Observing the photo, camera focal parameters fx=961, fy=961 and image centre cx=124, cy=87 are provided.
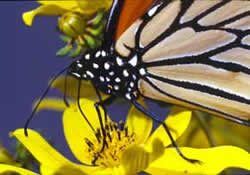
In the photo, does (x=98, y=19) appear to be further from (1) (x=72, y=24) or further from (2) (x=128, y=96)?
(2) (x=128, y=96)

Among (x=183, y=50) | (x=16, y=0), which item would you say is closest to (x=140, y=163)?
(x=183, y=50)

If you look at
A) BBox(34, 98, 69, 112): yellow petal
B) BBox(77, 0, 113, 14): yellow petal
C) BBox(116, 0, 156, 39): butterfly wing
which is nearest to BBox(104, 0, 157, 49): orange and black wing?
BBox(116, 0, 156, 39): butterfly wing

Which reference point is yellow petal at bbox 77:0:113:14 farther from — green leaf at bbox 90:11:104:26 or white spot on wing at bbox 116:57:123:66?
white spot on wing at bbox 116:57:123:66

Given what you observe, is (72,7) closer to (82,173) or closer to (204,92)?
(204,92)

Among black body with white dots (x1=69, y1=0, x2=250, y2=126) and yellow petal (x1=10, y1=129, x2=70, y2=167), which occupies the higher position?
black body with white dots (x1=69, y1=0, x2=250, y2=126)

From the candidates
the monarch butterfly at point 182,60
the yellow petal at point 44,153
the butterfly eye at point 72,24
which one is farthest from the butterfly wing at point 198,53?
the yellow petal at point 44,153

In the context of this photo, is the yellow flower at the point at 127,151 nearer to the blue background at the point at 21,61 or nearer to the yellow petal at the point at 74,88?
the yellow petal at the point at 74,88
